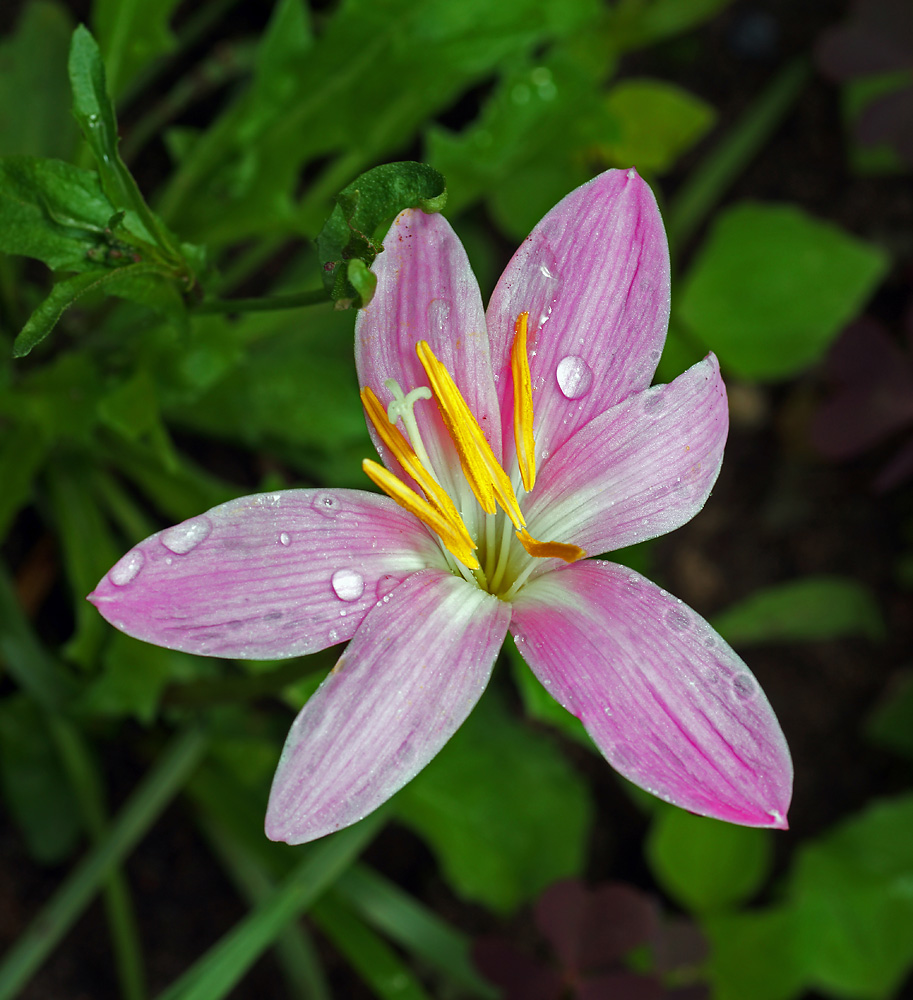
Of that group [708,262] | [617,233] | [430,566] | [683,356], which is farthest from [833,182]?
[430,566]

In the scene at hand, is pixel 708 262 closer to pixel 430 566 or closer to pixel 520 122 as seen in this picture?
pixel 520 122

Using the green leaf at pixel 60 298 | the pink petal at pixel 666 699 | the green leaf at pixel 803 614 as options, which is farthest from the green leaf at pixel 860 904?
the green leaf at pixel 60 298

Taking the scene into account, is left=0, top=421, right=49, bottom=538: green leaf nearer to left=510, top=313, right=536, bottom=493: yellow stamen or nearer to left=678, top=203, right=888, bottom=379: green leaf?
left=510, top=313, right=536, bottom=493: yellow stamen

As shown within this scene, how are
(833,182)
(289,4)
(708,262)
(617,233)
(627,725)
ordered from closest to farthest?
(627,725) → (617,233) → (289,4) → (708,262) → (833,182)

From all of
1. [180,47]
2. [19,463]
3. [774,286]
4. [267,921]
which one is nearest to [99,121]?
[19,463]

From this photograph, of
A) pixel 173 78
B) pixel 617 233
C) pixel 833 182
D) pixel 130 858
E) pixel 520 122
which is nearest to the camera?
pixel 617 233

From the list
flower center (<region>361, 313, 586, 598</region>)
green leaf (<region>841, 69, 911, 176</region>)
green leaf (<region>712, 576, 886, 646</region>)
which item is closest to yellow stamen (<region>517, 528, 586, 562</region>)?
flower center (<region>361, 313, 586, 598</region>)

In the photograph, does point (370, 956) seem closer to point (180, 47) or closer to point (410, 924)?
point (410, 924)
